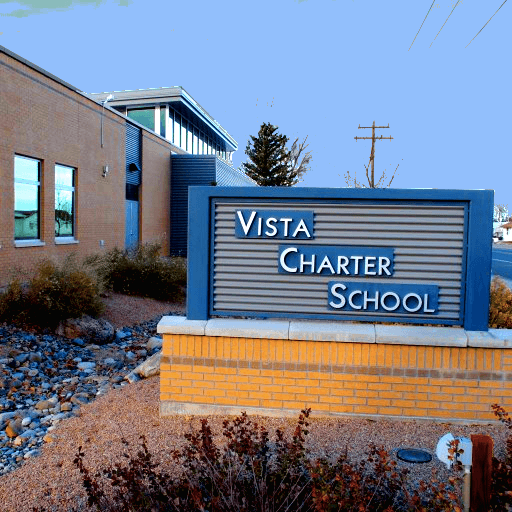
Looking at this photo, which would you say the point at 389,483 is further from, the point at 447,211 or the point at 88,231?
the point at 88,231

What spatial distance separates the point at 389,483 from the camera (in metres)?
3.40

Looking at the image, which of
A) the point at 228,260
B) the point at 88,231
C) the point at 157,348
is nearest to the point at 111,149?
the point at 88,231

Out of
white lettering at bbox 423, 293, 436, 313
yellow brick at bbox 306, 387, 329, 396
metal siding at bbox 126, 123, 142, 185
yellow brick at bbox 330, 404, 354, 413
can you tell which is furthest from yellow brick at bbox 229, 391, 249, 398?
metal siding at bbox 126, 123, 142, 185

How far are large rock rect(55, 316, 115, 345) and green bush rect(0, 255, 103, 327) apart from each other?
A: 0.46 ft

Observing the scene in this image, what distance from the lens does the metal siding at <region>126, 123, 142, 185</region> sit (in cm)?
2206

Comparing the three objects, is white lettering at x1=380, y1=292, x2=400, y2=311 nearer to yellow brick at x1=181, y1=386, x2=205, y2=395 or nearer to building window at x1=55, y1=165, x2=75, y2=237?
yellow brick at x1=181, y1=386, x2=205, y2=395

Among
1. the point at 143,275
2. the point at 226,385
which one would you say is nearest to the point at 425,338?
the point at 226,385

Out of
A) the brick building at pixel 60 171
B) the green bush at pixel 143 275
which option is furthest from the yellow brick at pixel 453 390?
the green bush at pixel 143 275

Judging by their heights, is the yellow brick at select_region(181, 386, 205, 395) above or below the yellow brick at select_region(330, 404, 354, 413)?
above

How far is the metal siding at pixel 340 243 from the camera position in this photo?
17.3 ft

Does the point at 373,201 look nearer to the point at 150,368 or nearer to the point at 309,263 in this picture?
the point at 309,263

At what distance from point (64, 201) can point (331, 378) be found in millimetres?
13150

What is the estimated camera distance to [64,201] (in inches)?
655

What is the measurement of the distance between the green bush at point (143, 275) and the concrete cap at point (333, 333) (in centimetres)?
1001
